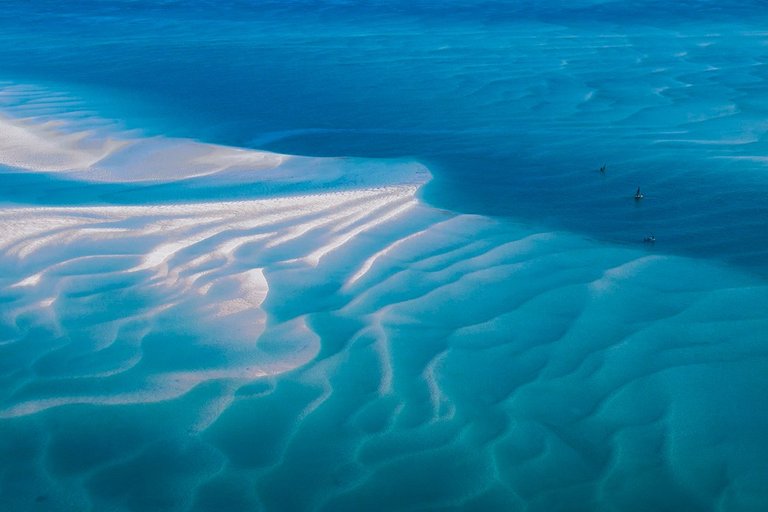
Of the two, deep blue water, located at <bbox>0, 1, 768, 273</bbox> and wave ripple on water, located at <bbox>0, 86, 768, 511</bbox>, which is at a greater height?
deep blue water, located at <bbox>0, 1, 768, 273</bbox>

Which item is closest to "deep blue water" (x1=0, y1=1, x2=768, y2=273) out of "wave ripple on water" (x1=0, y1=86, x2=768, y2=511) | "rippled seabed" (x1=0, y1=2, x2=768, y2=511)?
"rippled seabed" (x1=0, y1=2, x2=768, y2=511)

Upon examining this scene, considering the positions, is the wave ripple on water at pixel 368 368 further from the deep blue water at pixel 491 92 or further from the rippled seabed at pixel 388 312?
the deep blue water at pixel 491 92

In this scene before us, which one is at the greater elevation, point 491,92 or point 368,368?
point 491,92

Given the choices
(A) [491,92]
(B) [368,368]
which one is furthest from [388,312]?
(A) [491,92]

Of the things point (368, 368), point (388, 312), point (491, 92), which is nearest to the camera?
point (368, 368)

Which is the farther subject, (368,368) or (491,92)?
(491,92)

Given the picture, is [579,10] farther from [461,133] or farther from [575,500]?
[575,500]

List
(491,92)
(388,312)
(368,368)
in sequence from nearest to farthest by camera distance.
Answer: (368,368) → (388,312) → (491,92)

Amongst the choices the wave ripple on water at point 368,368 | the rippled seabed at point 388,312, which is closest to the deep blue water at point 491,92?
the rippled seabed at point 388,312

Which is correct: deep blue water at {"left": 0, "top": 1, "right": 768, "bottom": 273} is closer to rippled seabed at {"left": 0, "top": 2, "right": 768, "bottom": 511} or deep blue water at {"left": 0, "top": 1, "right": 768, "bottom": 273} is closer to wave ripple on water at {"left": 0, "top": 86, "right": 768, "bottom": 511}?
rippled seabed at {"left": 0, "top": 2, "right": 768, "bottom": 511}

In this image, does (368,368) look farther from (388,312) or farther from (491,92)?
(491,92)
